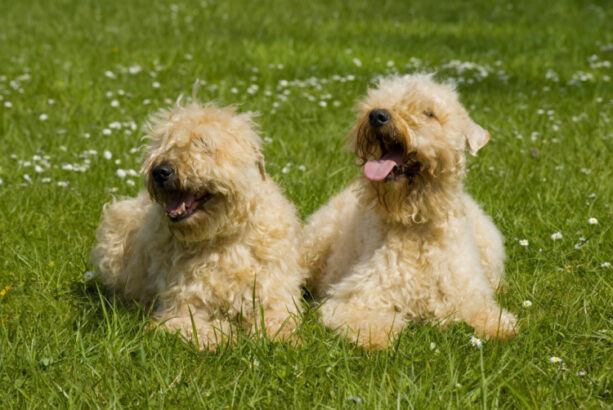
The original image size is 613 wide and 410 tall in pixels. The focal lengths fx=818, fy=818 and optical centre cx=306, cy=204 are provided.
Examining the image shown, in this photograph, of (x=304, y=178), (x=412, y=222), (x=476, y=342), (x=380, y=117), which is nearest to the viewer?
(x=476, y=342)

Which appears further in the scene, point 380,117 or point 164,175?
point 380,117

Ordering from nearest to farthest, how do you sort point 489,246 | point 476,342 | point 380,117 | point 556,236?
point 476,342 < point 380,117 < point 489,246 < point 556,236

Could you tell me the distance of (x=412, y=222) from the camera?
15.9ft

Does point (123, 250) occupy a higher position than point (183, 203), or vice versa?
point (183, 203)

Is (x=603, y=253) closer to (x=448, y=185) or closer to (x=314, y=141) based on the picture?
(x=448, y=185)

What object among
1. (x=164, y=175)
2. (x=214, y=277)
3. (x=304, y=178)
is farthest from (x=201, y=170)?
(x=304, y=178)

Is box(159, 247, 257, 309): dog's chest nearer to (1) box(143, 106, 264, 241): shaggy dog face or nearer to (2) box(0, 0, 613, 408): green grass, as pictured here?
(1) box(143, 106, 264, 241): shaggy dog face

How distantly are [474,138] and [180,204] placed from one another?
1.79 meters

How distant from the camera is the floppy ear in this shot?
488 centimetres

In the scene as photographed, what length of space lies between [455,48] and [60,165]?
7.25 m

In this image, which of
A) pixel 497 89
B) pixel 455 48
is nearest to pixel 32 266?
pixel 497 89

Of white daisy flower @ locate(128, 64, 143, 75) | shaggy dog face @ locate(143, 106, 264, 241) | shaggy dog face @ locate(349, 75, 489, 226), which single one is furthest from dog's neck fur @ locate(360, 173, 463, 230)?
white daisy flower @ locate(128, 64, 143, 75)

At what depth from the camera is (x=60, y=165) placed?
7215 mm

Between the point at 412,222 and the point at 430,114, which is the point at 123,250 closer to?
the point at 412,222
